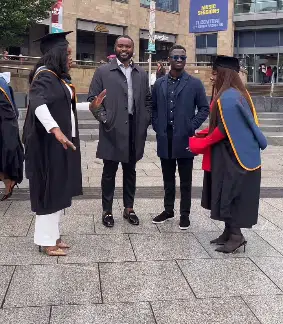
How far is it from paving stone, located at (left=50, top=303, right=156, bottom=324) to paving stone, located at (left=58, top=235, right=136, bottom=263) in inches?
36.3

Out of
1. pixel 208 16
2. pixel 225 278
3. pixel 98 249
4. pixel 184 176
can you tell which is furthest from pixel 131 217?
pixel 208 16

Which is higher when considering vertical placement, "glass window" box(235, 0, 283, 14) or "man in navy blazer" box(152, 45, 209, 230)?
"glass window" box(235, 0, 283, 14)

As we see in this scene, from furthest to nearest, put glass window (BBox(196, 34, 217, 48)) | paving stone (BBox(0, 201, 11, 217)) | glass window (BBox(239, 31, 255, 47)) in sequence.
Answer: glass window (BBox(196, 34, 217, 48)) → glass window (BBox(239, 31, 255, 47)) → paving stone (BBox(0, 201, 11, 217))

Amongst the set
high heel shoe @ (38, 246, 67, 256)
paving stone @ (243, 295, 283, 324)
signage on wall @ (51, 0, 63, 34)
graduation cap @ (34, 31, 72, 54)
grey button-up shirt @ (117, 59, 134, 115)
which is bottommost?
paving stone @ (243, 295, 283, 324)

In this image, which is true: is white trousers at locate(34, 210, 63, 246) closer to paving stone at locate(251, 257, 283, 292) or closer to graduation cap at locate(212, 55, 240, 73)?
paving stone at locate(251, 257, 283, 292)

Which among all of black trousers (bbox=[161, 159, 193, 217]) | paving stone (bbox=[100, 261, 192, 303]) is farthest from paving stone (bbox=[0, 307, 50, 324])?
black trousers (bbox=[161, 159, 193, 217])

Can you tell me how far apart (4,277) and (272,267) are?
2279 mm

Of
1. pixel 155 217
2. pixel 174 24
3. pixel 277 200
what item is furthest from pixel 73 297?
pixel 174 24

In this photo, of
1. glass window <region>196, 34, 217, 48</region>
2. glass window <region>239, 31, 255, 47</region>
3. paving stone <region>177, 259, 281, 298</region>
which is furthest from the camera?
glass window <region>196, 34, 217, 48</region>

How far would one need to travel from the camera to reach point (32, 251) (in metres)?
4.30

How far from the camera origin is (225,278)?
12.3 feet

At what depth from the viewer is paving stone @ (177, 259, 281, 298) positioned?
11.5 feet

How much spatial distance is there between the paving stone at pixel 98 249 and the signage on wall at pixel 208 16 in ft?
72.5

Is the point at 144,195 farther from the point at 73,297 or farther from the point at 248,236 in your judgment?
the point at 73,297
